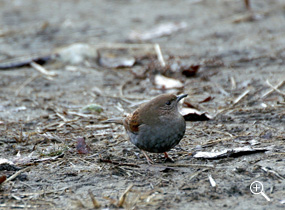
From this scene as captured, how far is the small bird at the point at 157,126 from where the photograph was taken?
16.7ft

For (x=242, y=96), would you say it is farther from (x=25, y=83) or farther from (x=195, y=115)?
(x=25, y=83)

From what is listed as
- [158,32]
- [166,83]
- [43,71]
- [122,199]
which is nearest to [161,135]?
[122,199]

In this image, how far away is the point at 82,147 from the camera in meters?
5.65

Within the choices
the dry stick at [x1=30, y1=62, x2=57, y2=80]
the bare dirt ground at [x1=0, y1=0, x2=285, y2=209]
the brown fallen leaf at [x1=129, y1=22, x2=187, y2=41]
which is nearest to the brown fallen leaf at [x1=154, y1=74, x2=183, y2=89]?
the bare dirt ground at [x1=0, y1=0, x2=285, y2=209]

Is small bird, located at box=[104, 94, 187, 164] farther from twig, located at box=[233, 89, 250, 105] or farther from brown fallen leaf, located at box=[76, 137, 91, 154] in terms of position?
twig, located at box=[233, 89, 250, 105]

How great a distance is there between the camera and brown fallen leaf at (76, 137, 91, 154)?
5594 mm

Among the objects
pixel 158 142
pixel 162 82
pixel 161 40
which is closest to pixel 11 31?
pixel 161 40

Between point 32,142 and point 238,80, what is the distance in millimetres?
4010

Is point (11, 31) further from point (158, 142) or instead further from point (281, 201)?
point (281, 201)

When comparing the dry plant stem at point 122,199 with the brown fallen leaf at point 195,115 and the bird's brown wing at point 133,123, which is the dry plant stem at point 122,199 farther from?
the brown fallen leaf at point 195,115

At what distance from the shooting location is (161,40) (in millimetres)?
11344

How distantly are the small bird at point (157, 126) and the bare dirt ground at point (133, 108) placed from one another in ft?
0.80

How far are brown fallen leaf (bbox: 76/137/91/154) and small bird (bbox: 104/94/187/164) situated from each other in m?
0.58

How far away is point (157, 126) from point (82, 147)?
106 centimetres
